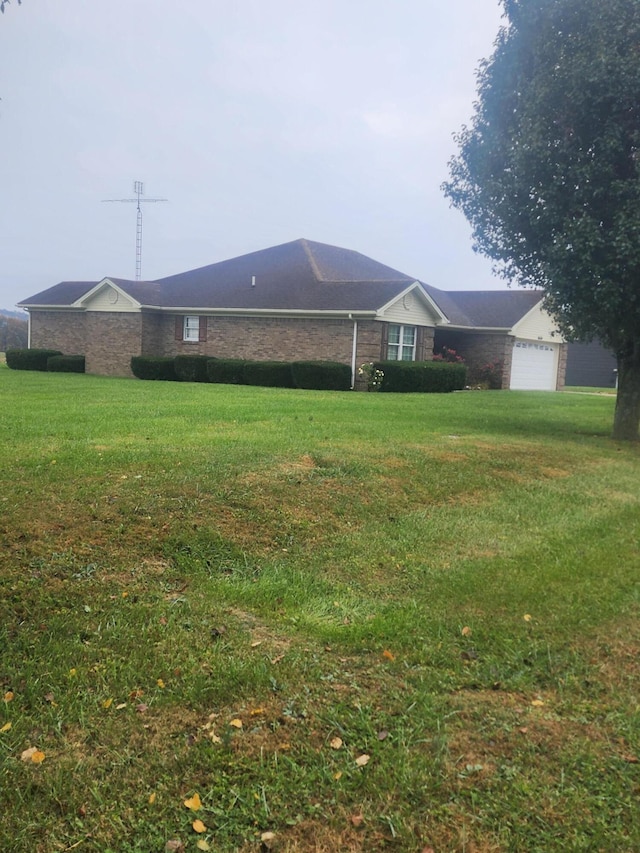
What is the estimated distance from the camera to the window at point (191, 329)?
27.4 meters

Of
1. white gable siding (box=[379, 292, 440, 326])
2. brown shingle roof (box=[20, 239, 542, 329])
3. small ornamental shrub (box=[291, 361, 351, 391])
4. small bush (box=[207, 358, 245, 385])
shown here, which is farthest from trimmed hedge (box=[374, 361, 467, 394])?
small bush (box=[207, 358, 245, 385])

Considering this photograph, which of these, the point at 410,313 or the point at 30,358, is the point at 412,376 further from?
the point at 30,358

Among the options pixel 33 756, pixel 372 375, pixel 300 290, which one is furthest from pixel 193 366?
pixel 33 756

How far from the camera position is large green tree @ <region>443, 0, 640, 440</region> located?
1105 centimetres

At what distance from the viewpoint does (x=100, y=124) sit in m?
19.2

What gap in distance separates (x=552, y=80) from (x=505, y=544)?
9078 mm

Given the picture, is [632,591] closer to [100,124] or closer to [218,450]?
[218,450]

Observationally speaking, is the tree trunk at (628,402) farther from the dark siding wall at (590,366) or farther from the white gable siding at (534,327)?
the dark siding wall at (590,366)

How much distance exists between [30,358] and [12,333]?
59.7 ft

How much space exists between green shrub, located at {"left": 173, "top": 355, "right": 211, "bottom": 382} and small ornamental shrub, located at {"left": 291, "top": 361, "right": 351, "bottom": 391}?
11.9ft

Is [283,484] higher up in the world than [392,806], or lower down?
higher up

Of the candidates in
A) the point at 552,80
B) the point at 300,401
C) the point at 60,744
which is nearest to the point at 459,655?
the point at 60,744

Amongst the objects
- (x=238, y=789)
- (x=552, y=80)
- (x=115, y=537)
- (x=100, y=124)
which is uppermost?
(x=100, y=124)

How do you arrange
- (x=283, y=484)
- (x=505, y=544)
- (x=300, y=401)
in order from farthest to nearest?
(x=300, y=401) → (x=283, y=484) → (x=505, y=544)
